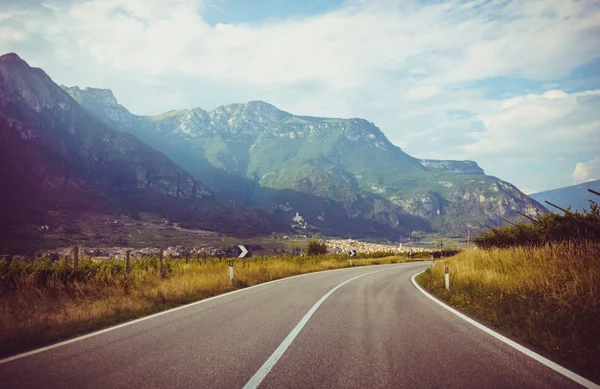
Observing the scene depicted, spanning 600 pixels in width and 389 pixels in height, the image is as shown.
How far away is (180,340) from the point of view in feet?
21.0

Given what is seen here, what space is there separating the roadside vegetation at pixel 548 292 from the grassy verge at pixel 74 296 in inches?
342

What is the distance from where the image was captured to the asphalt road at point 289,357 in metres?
4.34

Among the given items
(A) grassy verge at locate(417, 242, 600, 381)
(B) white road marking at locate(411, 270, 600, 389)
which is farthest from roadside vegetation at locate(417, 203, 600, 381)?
(B) white road marking at locate(411, 270, 600, 389)

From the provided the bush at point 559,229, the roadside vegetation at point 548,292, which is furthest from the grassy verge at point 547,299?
the bush at point 559,229

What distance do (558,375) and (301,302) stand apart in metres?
7.37

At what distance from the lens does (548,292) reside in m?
8.62

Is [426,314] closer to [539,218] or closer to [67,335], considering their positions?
[67,335]

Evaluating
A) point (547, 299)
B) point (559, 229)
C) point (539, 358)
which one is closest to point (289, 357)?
point (539, 358)

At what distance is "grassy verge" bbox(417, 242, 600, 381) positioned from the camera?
18.5 ft

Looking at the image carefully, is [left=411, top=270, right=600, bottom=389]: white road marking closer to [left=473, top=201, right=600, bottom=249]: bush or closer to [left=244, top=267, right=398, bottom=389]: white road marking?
[left=244, top=267, right=398, bottom=389]: white road marking

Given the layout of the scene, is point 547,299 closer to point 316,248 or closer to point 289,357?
point 289,357

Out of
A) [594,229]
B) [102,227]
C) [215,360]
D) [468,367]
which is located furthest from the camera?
[102,227]

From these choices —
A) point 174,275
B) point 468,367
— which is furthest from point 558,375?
point 174,275

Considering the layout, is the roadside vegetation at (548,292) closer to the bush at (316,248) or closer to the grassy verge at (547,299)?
the grassy verge at (547,299)
